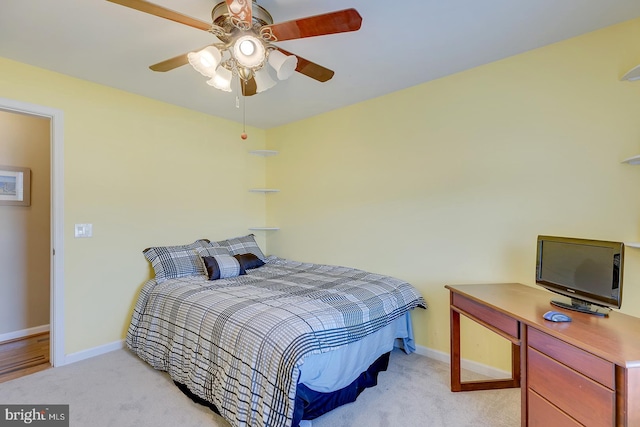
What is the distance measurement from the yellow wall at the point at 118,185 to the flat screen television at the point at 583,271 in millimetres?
3087

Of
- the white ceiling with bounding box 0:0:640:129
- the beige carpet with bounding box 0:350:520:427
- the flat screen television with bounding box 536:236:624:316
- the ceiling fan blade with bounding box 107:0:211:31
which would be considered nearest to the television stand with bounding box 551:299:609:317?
the flat screen television with bounding box 536:236:624:316

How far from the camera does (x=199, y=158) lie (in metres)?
3.41

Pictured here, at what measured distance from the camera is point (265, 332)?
1.67 meters

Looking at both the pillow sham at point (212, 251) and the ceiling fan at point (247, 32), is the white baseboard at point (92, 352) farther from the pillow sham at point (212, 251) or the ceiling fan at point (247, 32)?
the ceiling fan at point (247, 32)

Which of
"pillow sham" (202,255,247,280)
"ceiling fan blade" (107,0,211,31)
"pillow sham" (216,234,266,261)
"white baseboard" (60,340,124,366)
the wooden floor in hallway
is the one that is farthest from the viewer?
"pillow sham" (216,234,266,261)

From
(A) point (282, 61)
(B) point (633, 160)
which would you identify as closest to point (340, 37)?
(A) point (282, 61)

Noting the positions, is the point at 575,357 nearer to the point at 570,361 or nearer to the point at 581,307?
the point at 570,361

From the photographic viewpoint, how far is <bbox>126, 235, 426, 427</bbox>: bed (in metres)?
1.59

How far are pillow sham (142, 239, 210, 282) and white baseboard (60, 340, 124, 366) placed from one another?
2.39ft

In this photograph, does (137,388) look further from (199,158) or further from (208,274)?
(199,158)

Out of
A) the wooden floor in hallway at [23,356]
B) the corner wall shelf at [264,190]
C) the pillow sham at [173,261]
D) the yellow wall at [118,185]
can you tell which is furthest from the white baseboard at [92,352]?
the corner wall shelf at [264,190]

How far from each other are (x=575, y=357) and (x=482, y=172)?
145 cm

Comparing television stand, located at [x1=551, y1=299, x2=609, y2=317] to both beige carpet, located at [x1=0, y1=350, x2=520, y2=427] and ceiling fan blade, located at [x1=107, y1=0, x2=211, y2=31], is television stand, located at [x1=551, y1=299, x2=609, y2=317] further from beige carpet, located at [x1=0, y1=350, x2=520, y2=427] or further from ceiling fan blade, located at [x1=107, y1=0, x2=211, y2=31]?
ceiling fan blade, located at [x1=107, y1=0, x2=211, y2=31]

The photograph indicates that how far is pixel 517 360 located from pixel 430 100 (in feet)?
6.94
